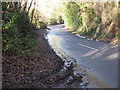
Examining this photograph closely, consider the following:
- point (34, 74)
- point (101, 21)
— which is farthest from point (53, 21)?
point (34, 74)

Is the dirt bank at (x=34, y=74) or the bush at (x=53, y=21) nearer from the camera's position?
the dirt bank at (x=34, y=74)

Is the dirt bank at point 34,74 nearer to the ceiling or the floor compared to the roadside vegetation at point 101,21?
nearer to the floor

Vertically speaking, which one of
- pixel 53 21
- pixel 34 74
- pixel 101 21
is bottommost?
pixel 34 74

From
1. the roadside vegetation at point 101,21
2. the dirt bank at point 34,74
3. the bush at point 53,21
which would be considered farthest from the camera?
the bush at point 53,21

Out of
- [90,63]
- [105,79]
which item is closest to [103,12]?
[90,63]

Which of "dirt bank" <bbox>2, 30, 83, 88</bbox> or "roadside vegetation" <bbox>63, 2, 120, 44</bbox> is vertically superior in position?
"roadside vegetation" <bbox>63, 2, 120, 44</bbox>

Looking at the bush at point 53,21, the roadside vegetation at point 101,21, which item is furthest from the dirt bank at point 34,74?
the bush at point 53,21

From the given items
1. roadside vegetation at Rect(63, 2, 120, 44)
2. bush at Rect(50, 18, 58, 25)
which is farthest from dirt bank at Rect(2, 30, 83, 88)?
bush at Rect(50, 18, 58, 25)

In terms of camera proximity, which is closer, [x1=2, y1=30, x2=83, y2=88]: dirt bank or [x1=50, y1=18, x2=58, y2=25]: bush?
[x1=2, y1=30, x2=83, y2=88]: dirt bank

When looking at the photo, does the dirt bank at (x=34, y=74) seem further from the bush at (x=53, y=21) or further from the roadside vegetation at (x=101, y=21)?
the bush at (x=53, y=21)

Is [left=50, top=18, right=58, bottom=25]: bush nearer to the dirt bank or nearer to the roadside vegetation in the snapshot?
the roadside vegetation

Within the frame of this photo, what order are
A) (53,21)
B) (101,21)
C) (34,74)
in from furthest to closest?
1. (53,21)
2. (101,21)
3. (34,74)

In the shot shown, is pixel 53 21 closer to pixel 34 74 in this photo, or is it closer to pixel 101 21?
pixel 101 21

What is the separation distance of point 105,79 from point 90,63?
3.41 m
